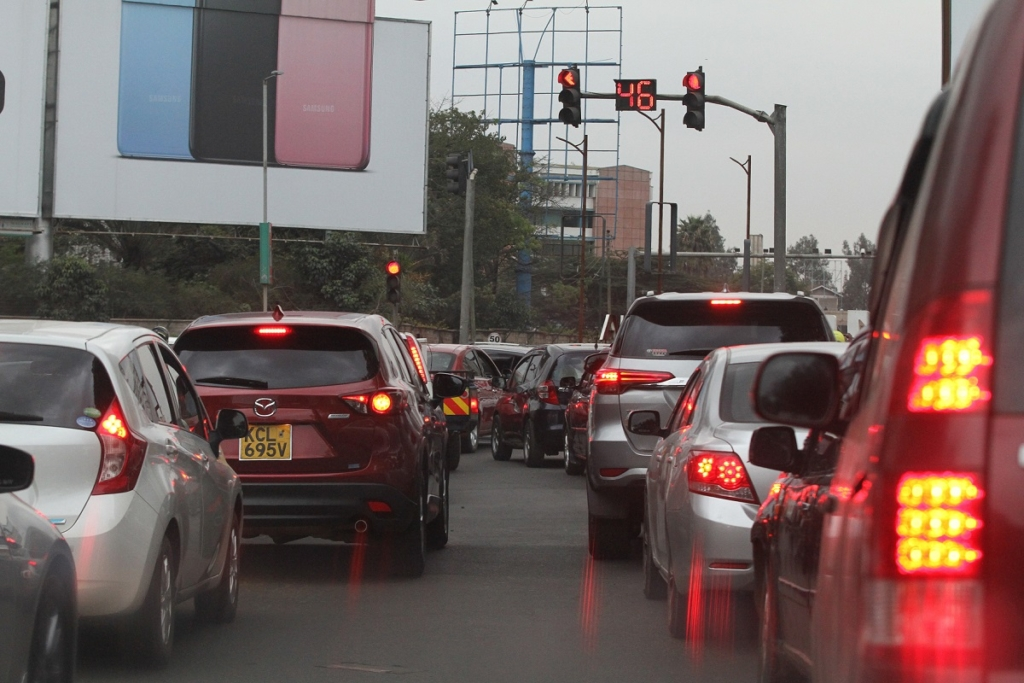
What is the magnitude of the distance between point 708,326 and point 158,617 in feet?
16.7

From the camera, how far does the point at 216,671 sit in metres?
6.86

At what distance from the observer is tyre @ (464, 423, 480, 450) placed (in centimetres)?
2347

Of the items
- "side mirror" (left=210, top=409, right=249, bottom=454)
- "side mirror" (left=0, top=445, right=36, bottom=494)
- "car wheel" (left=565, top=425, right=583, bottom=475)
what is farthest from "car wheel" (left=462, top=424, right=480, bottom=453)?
"side mirror" (left=0, top=445, right=36, bottom=494)

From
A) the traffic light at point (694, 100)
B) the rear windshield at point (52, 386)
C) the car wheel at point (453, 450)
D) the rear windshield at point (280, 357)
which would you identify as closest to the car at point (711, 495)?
the rear windshield at point (280, 357)

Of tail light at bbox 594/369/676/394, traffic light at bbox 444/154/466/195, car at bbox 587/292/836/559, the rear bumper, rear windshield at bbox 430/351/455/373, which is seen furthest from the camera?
traffic light at bbox 444/154/466/195

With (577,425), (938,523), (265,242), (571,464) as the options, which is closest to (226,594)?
(938,523)

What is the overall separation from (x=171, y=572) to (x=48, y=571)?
1982mm

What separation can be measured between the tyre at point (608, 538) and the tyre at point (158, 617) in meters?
4.31

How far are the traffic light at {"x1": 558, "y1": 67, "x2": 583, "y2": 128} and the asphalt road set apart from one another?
10.7 metres

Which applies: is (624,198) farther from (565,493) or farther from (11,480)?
(11,480)

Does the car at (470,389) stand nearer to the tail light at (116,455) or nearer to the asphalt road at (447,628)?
the asphalt road at (447,628)

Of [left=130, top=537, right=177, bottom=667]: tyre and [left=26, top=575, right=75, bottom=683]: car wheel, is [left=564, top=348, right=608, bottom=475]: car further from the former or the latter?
[left=26, top=575, right=75, bottom=683]: car wheel

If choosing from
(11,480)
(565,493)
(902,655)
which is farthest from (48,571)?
(565,493)

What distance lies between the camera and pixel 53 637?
16.2ft
